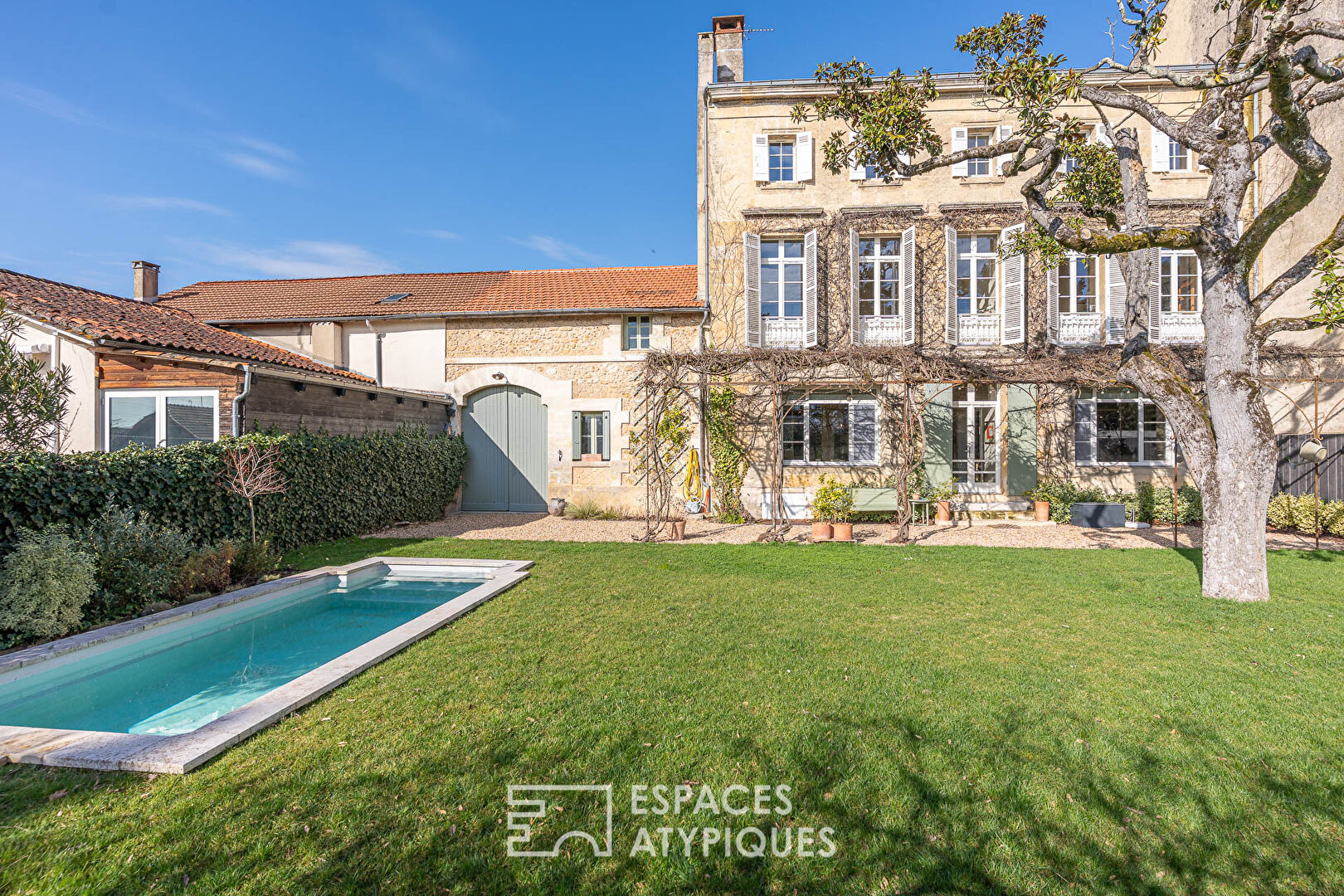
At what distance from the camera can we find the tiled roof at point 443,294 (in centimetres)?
1277

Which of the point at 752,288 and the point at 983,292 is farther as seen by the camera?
the point at 983,292

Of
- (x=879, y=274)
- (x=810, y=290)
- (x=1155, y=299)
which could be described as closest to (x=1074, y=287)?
(x=1155, y=299)

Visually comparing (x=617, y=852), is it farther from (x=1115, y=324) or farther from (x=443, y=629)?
(x=1115, y=324)

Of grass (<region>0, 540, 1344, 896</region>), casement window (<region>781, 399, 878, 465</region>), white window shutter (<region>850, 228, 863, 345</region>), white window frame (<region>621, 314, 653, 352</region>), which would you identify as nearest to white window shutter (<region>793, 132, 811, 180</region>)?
white window shutter (<region>850, 228, 863, 345</region>)

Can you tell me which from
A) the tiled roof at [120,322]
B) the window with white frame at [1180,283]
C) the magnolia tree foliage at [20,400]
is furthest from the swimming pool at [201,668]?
the window with white frame at [1180,283]

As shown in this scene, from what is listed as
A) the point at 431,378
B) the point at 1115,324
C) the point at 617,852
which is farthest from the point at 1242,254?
the point at 431,378

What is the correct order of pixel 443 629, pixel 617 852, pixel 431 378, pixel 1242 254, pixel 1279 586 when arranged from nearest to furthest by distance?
pixel 617 852 → pixel 443 629 → pixel 1242 254 → pixel 1279 586 → pixel 431 378

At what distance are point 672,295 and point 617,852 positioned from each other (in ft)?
37.9

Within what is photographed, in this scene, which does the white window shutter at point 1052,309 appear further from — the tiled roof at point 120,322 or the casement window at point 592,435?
the tiled roof at point 120,322

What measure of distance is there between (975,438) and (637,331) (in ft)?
24.4

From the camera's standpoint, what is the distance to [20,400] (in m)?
5.50

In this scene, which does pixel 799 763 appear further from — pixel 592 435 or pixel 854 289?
pixel 854 289

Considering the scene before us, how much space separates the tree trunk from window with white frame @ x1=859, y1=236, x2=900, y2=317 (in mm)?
6261

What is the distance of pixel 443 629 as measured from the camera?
499 centimetres
